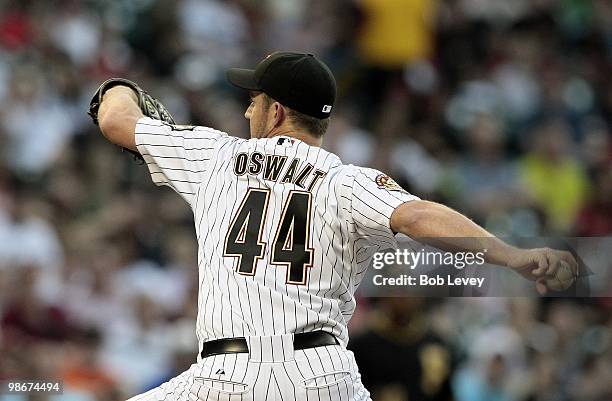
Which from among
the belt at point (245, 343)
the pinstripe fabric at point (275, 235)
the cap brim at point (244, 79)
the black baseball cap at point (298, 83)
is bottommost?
the belt at point (245, 343)

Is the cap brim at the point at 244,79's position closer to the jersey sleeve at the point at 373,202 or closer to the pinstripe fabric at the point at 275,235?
the pinstripe fabric at the point at 275,235

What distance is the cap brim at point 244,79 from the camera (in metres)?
4.24

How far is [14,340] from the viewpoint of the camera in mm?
7641

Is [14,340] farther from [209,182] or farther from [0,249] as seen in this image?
[209,182]

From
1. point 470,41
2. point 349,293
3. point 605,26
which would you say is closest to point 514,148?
point 470,41

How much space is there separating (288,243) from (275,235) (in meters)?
0.05

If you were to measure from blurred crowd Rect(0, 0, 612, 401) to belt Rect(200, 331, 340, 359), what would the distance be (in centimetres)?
262

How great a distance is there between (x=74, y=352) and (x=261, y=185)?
413 centimetres

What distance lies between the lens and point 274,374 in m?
3.84

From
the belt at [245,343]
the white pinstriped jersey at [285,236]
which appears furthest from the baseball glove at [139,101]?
the belt at [245,343]

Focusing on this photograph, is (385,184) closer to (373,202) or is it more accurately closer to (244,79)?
(373,202)

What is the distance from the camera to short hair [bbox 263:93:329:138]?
13.7 ft

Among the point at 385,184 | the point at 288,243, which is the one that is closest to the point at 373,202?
the point at 385,184

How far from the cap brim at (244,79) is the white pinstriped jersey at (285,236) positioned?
233 millimetres
